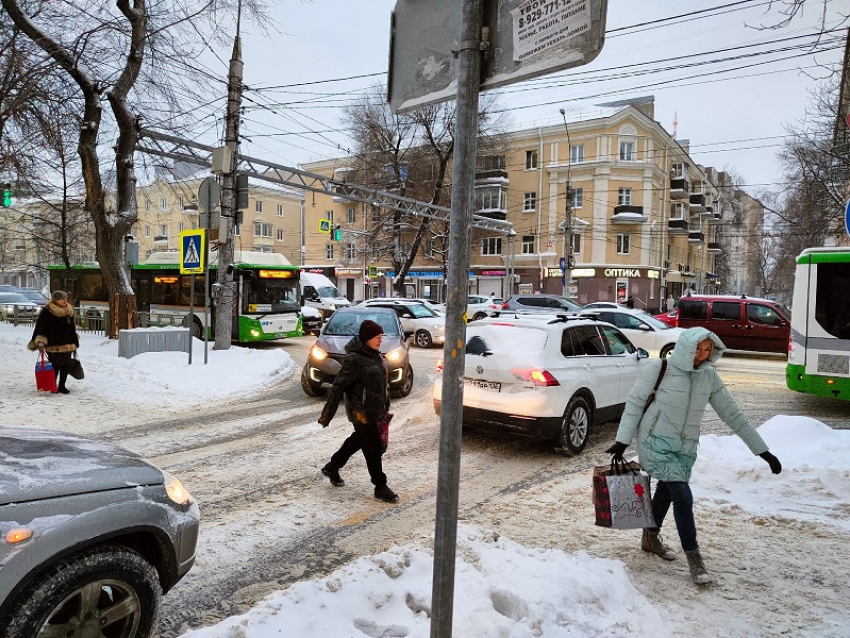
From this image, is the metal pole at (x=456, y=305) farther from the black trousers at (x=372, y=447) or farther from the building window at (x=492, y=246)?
the building window at (x=492, y=246)

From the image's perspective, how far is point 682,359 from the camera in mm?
3951

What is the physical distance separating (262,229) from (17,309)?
4441 centimetres

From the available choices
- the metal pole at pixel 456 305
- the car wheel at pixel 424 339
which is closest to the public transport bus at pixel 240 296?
the car wheel at pixel 424 339

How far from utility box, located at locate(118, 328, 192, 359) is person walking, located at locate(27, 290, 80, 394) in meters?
2.82

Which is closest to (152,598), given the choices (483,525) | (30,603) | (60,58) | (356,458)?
(30,603)

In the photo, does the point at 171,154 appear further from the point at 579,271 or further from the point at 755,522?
the point at 579,271

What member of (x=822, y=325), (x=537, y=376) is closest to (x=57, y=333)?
(x=537, y=376)

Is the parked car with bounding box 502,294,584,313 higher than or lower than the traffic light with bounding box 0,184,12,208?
lower

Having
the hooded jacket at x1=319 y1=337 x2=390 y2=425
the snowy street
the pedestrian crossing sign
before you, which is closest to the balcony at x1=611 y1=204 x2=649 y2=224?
the snowy street

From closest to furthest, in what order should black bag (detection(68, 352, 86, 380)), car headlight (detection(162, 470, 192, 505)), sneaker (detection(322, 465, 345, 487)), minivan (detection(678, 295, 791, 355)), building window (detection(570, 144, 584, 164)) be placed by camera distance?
car headlight (detection(162, 470, 192, 505)) < sneaker (detection(322, 465, 345, 487)) < black bag (detection(68, 352, 86, 380)) < minivan (detection(678, 295, 791, 355)) < building window (detection(570, 144, 584, 164))

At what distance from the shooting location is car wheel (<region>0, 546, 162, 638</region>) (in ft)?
7.39

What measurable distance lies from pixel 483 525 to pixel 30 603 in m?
3.28

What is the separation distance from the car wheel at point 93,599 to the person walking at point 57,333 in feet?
26.6

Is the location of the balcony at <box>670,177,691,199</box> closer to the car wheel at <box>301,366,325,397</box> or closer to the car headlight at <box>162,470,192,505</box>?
the car wheel at <box>301,366,325,397</box>
